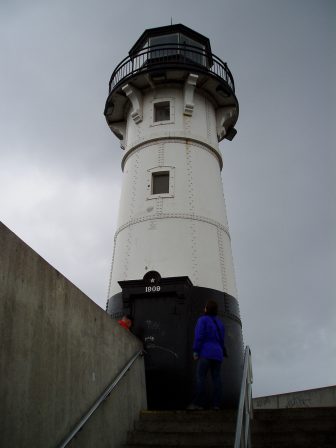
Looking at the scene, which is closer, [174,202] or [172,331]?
[172,331]

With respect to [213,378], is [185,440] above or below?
below

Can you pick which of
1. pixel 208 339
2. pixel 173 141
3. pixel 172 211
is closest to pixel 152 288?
pixel 172 211

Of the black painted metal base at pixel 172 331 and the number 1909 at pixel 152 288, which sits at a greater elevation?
the number 1909 at pixel 152 288

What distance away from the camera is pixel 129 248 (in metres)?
11.7

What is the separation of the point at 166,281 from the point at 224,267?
2.02 meters

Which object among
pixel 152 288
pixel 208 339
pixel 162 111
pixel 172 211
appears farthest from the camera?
pixel 162 111

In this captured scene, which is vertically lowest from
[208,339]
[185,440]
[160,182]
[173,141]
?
[185,440]

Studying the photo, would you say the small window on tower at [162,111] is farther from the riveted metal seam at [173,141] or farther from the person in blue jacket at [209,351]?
the person in blue jacket at [209,351]

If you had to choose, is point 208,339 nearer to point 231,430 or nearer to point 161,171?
point 231,430

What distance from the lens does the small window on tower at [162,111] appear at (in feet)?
45.8

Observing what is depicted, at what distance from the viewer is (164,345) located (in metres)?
9.67

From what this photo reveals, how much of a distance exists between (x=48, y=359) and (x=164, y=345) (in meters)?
4.92

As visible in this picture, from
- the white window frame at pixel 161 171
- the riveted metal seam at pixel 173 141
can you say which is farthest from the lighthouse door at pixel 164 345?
the riveted metal seam at pixel 173 141

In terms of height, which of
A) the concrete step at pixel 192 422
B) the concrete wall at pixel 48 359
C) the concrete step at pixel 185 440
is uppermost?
the concrete wall at pixel 48 359
